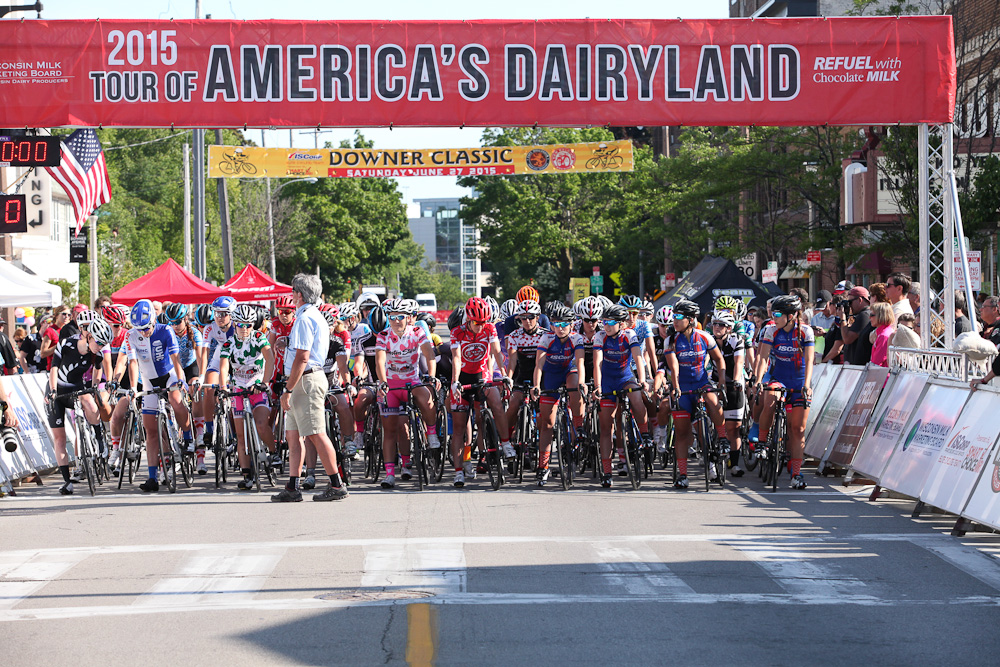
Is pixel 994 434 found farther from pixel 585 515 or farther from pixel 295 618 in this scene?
pixel 295 618

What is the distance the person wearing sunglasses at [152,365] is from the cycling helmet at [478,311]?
3.16 m

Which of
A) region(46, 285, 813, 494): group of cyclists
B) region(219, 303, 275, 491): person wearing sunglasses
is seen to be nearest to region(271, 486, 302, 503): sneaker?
region(46, 285, 813, 494): group of cyclists

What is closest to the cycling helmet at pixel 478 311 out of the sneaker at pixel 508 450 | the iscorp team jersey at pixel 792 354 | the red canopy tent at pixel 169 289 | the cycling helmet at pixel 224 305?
the sneaker at pixel 508 450

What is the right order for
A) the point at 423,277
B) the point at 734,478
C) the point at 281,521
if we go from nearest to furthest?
1. the point at 281,521
2. the point at 734,478
3. the point at 423,277

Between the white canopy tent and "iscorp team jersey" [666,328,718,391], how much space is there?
955 centimetres

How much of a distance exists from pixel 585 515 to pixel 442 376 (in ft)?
14.3

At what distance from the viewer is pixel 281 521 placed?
11.2m

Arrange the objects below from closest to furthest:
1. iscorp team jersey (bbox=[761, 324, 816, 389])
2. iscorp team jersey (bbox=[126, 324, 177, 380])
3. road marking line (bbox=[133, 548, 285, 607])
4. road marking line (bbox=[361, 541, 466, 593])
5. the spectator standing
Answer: road marking line (bbox=[133, 548, 285, 607])
road marking line (bbox=[361, 541, 466, 593])
the spectator standing
iscorp team jersey (bbox=[126, 324, 177, 380])
iscorp team jersey (bbox=[761, 324, 816, 389])

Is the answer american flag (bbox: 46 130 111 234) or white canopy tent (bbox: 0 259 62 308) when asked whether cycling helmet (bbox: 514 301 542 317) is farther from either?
american flag (bbox: 46 130 111 234)

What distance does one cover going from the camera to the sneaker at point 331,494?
12.6 m

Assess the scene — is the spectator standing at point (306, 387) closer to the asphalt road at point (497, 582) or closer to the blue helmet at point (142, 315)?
the asphalt road at point (497, 582)

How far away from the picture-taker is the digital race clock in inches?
655

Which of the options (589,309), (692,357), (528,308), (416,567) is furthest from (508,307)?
(416,567)

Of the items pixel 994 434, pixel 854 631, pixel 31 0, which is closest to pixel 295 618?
pixel 854 631
